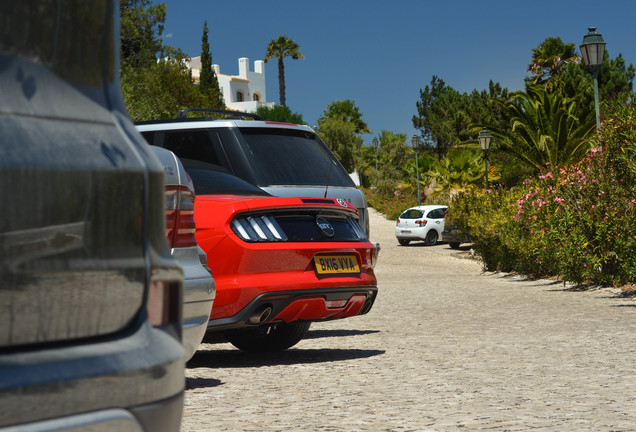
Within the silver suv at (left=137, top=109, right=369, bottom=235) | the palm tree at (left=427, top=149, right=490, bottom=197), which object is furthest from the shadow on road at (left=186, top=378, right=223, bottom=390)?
the palm tree at (left=427, top=149, right=490, bottom=197)

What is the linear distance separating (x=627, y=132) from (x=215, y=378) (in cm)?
853


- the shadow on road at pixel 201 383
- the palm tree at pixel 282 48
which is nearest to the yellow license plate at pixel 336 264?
the shadow on road at pixel 201 383

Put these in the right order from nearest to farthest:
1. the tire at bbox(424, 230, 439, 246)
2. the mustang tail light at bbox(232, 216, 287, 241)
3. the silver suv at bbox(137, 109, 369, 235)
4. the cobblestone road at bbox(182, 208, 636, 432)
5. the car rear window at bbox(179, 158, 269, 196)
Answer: the cobblestone road at bbox(182, 208, 636, 432) → the mustang tail light at bbox(232, 216, 287, 241) → the car rear window at bbox(179, 158, 269, 196) → the silver suv at bbox(137, 109, 369, 235) → the tire at bbox(424, 230, 439, 246)

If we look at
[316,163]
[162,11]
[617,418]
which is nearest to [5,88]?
[617,418]

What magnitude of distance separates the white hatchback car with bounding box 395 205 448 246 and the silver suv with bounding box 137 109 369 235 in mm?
24871

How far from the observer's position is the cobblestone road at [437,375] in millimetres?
→ 4770

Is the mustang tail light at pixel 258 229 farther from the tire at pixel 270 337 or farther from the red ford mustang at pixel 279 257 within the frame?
the tire at pixel 270 337

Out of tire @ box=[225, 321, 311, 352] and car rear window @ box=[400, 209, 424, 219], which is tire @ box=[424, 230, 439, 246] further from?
tire @ box=[225, 321, 311, 352]

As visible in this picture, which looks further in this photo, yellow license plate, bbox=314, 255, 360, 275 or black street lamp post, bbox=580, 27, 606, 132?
black street lamp post, bbox=580, 27, 606, 132

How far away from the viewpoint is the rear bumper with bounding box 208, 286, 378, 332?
666cm

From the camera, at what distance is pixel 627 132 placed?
12852mm

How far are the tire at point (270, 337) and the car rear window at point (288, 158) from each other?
4.88 feet

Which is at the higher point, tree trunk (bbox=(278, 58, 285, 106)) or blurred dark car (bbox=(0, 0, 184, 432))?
tree trunk (bbox=(278, 58, 285, 106))

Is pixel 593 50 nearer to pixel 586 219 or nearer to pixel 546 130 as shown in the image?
pixel 586 219
